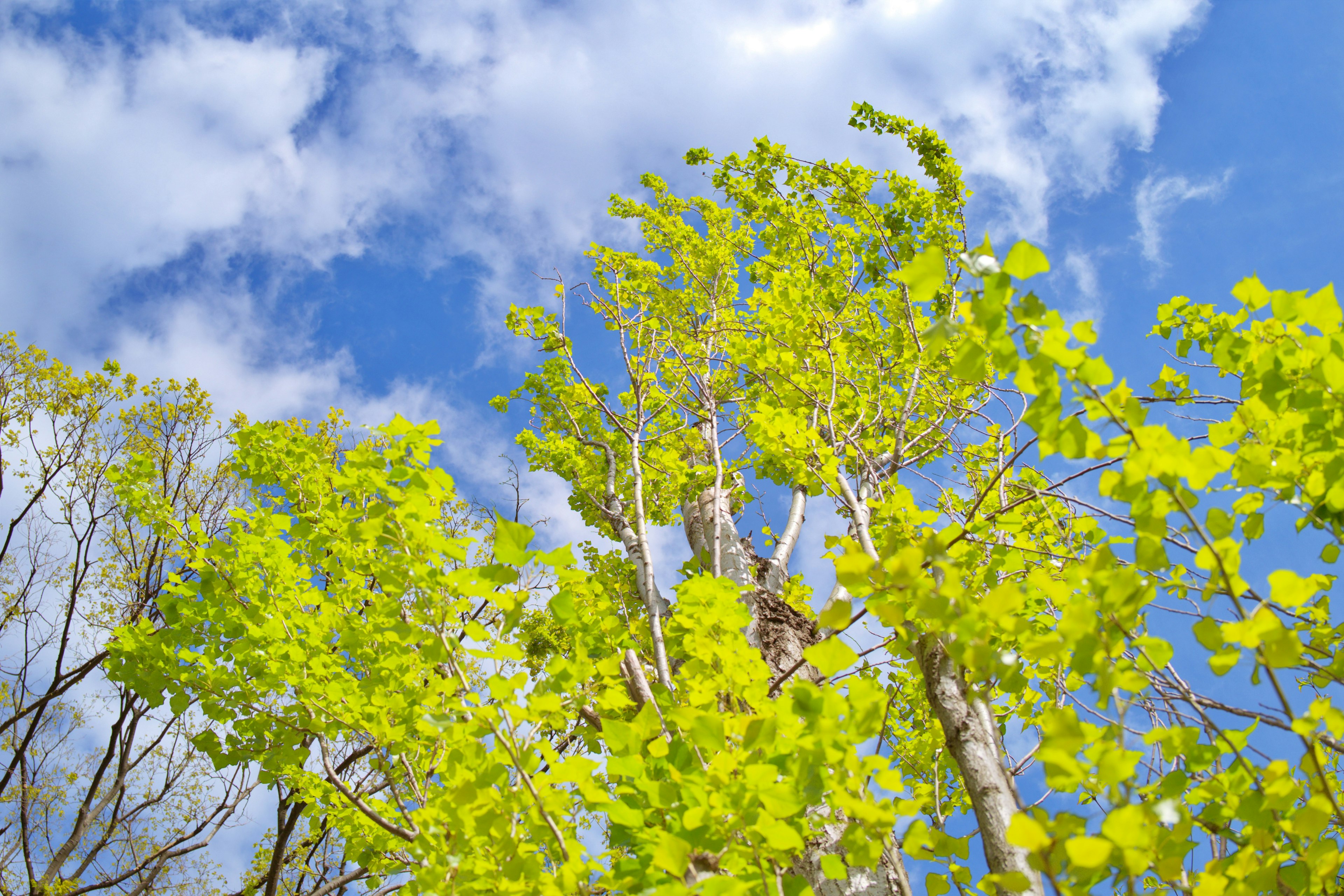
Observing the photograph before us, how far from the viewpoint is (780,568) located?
195 inches

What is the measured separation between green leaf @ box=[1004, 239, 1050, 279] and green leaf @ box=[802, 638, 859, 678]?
2.28 feet

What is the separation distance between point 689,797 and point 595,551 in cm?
432

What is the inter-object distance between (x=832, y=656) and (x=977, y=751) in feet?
5.41

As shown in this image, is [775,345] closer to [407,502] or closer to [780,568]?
[780,568]

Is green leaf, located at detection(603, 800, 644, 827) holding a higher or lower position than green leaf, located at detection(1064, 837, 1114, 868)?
higher

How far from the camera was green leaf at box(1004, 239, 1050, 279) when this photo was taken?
3.54 ft

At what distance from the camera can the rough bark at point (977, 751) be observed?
212 centimetres

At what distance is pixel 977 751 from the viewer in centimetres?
237

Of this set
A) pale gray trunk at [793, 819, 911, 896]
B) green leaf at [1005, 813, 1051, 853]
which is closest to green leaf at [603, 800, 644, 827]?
Answer: green leaf at [1005, 813, 1051, 853]

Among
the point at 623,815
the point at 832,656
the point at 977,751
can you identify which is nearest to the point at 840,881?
the point at 977,751

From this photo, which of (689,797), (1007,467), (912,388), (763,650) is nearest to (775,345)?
(912,388)

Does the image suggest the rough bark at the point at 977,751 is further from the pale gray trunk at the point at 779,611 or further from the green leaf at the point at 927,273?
the green leaf at the point at 927,273

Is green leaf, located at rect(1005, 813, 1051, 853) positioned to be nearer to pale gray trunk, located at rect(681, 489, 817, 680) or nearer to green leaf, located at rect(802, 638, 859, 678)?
green leaf, located at rect(802, 638, 859, 678)

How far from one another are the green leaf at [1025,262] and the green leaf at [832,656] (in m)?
0.70
